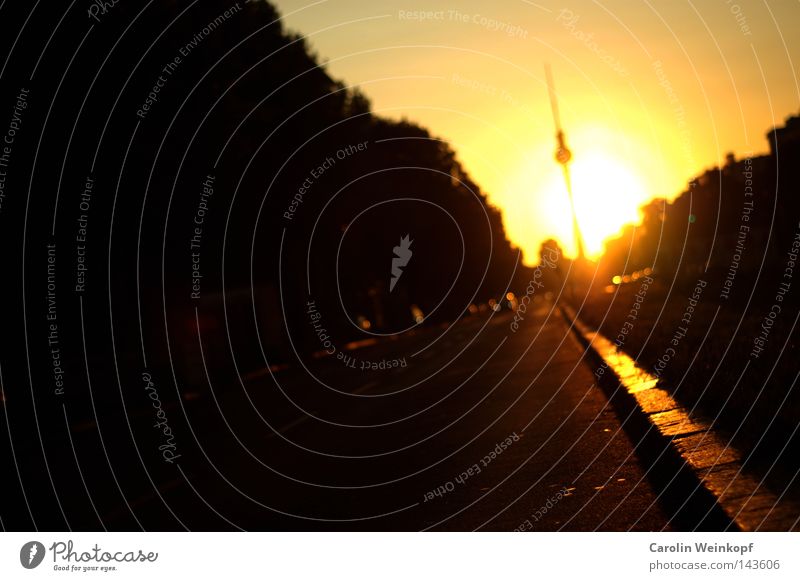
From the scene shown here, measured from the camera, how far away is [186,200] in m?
25.3

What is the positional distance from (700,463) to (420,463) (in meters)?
3.98

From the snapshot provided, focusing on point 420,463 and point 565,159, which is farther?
point 565,159

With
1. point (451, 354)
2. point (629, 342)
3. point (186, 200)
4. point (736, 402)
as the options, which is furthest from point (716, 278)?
point (736, 402)

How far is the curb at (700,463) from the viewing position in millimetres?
5699

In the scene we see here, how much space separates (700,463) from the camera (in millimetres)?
7316

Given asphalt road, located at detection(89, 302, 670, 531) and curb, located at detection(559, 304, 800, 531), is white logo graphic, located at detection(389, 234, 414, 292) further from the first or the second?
curb, located at detection(559, 304, 800, 531)

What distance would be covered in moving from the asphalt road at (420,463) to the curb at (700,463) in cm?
26

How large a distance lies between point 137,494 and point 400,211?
140 ft

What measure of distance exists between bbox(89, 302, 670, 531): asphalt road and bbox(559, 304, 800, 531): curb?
0.26 meters
